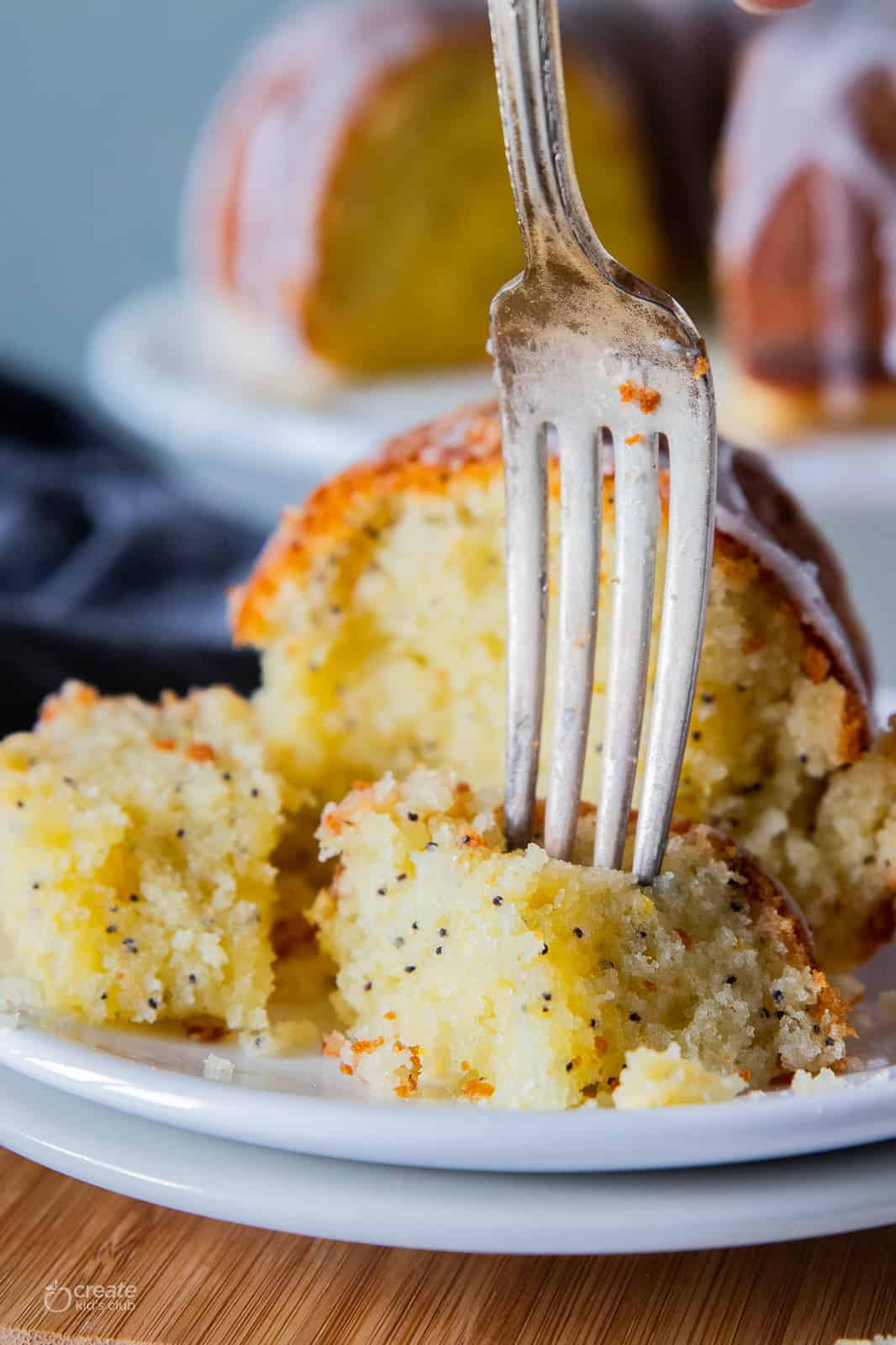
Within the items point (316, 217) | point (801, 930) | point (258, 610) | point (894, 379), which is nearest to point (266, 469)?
point (316, 217)

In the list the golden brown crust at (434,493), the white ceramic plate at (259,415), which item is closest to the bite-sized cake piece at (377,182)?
the white ceramic plate at (259,415)

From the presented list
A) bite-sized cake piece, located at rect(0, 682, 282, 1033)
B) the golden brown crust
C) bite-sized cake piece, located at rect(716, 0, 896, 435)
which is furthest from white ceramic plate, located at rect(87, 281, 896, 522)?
bite-sized cake piece, located at rect(0, 682, 282, 1033)

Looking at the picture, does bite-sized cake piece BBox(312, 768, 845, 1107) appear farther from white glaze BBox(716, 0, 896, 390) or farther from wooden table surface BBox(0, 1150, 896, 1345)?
white glaze BBox(716, 0, 896, 390)

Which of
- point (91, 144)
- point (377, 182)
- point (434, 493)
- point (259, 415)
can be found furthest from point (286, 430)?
point (91, 144)

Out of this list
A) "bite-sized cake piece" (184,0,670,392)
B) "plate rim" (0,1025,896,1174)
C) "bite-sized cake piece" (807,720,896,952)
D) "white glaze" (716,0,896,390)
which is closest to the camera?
"plate rim" (0,1025,896,1174)

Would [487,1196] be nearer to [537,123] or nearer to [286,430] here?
[537,123]
